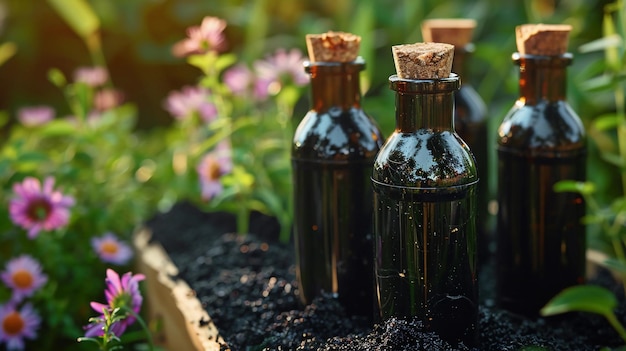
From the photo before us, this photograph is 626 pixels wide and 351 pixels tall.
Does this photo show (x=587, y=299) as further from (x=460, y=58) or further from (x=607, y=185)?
(x=607, y=185)

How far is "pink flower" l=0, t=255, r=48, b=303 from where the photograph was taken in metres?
1.76

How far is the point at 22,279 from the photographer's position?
5.83 feet

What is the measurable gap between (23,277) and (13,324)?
4.2 inches

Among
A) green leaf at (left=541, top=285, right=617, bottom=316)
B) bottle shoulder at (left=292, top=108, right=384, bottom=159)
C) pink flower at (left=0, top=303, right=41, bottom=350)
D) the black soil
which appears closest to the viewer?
green leaf at (left=541, top=285, right=617, bottom=316)

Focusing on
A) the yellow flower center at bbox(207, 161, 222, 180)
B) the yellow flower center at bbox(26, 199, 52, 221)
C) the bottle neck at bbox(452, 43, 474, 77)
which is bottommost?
the yellow flower center at bbox(26, 199, 52, 221)

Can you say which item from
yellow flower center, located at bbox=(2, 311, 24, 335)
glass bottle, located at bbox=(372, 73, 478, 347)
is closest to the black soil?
glass bottle, located at bbox=(372, 73, 478, 347)

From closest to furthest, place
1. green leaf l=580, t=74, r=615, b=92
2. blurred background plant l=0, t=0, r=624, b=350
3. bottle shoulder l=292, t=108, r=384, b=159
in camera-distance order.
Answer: bottle shoulder l=292, t=108, r=384, b=159, green leaf l=580, t=74, r=615, b=92, blurred background plant l=0, t=0, r=624, b=350

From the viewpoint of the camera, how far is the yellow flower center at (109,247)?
6.25ft

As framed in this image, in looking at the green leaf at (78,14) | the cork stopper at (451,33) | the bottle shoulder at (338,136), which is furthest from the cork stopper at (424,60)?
the green leaf at (78,14)

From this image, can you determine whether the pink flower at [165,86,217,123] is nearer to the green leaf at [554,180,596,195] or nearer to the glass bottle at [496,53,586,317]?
the glass bottle at [496,53,586,317]

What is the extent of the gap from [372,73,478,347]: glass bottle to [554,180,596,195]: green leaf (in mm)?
235

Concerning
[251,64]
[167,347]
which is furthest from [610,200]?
[167,347]

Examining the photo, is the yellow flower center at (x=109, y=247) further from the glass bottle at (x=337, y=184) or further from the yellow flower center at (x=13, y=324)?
the glass bottle at (x=337, y=184)

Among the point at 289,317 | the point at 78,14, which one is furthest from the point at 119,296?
the point at 78,14
